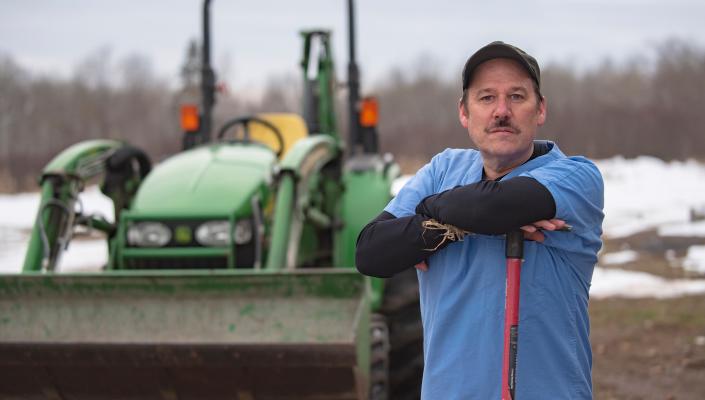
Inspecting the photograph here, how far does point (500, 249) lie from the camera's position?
2.19 meters

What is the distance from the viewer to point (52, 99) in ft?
195

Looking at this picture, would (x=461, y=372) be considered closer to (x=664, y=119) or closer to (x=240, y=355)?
(x=240, y=355)

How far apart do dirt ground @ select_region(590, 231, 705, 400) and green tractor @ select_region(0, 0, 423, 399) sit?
5.63ft

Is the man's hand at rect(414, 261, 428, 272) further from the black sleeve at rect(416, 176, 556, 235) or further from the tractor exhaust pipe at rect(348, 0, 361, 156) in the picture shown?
the tractor exhaust pipe at rect(348, 0, 361, 156)

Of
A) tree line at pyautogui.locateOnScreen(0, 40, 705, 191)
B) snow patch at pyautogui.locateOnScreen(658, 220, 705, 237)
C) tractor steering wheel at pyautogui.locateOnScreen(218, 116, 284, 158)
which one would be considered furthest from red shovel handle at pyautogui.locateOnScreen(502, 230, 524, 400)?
tree line at pyautogui.locateOnScreen(0, 40, 705, 191)

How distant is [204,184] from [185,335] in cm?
129

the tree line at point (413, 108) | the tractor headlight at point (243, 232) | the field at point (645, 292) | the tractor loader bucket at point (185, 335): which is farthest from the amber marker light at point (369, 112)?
the tree line at point (413, 108)

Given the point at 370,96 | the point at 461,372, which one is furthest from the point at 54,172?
the point at 461,372

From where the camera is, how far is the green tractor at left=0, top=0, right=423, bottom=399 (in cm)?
379

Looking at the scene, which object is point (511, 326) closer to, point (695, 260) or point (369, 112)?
point (369, 112)

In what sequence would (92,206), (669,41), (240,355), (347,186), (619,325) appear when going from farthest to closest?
(669,41) < (92,206) < (619,325) < (347,186) < (240,355)

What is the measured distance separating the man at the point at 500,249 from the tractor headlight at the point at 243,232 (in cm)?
250

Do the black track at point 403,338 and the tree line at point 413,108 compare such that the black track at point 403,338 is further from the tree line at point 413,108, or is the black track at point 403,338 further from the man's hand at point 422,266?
the tree line at point 413,108

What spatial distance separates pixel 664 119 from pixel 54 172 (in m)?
32.3
